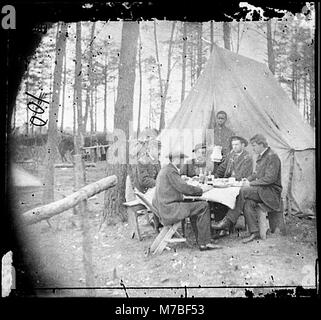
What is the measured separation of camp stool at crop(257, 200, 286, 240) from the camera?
279 cm

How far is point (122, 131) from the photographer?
286 centimetres

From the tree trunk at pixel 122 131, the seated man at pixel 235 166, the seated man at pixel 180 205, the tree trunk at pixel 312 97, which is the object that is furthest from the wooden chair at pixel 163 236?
the tree trunk at pixel 312 97

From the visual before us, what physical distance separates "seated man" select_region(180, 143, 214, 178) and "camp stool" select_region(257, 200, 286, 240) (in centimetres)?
54

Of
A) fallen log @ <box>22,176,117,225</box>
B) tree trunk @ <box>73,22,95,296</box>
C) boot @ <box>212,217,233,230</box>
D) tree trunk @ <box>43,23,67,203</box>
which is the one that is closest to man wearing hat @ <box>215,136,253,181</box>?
boot @ <box>212,217,233,230</box>

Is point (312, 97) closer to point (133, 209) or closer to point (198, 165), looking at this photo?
point (198, 165)

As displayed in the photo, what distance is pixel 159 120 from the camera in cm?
283

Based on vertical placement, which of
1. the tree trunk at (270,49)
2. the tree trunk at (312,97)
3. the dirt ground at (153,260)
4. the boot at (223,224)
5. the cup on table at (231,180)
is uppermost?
the tree trunk at (270,49)

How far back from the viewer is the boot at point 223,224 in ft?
9.13

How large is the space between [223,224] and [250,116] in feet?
3.08

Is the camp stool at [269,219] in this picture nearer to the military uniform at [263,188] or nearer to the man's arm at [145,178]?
the military uniform at [263,188]

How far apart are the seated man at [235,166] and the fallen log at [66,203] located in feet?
2.92

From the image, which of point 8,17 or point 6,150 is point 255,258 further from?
point 8,17

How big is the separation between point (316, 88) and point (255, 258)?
56.3 inches

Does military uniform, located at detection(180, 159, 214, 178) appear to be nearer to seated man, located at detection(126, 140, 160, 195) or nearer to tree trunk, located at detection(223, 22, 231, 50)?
seated man, located at detection(126, 140, 160, 195)
